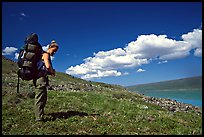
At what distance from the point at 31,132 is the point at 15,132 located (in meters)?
0.82

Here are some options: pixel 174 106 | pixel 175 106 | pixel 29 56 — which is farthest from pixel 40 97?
pixel 175 106

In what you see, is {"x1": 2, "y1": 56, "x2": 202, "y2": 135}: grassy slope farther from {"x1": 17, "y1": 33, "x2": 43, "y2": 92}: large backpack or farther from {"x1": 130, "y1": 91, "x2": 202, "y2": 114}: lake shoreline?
{"x1": 130, "y1": 91, "x2": 202, "y2": 114}: lake shoreline

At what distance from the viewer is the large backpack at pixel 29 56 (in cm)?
1562

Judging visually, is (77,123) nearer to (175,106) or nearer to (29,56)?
(29,56)

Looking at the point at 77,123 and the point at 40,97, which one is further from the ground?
the point at 40,97

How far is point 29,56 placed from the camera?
51.1 feet

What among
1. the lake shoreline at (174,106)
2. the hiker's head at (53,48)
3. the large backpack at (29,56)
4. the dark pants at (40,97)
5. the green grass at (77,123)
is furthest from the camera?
the lake shoreline at (174,106)

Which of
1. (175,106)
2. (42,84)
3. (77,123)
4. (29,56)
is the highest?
(29,56)

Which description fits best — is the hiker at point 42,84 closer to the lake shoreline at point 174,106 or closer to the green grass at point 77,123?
the green grass at point 77,123

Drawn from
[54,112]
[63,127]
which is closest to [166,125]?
[63,127]

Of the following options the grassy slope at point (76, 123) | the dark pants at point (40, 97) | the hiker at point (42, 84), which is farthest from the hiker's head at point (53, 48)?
the grassy slope at point (76, 123)

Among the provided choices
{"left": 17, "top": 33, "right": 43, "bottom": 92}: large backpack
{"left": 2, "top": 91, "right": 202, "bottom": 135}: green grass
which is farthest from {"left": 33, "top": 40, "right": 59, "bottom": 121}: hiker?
{"left": 2, "top": 91, "right": 202, "bottom": 135}: green grass

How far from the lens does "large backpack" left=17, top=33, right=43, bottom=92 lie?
15.6m

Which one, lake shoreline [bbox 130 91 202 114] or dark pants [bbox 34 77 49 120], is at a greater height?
dark pants [bbox 34 77 49 120]
